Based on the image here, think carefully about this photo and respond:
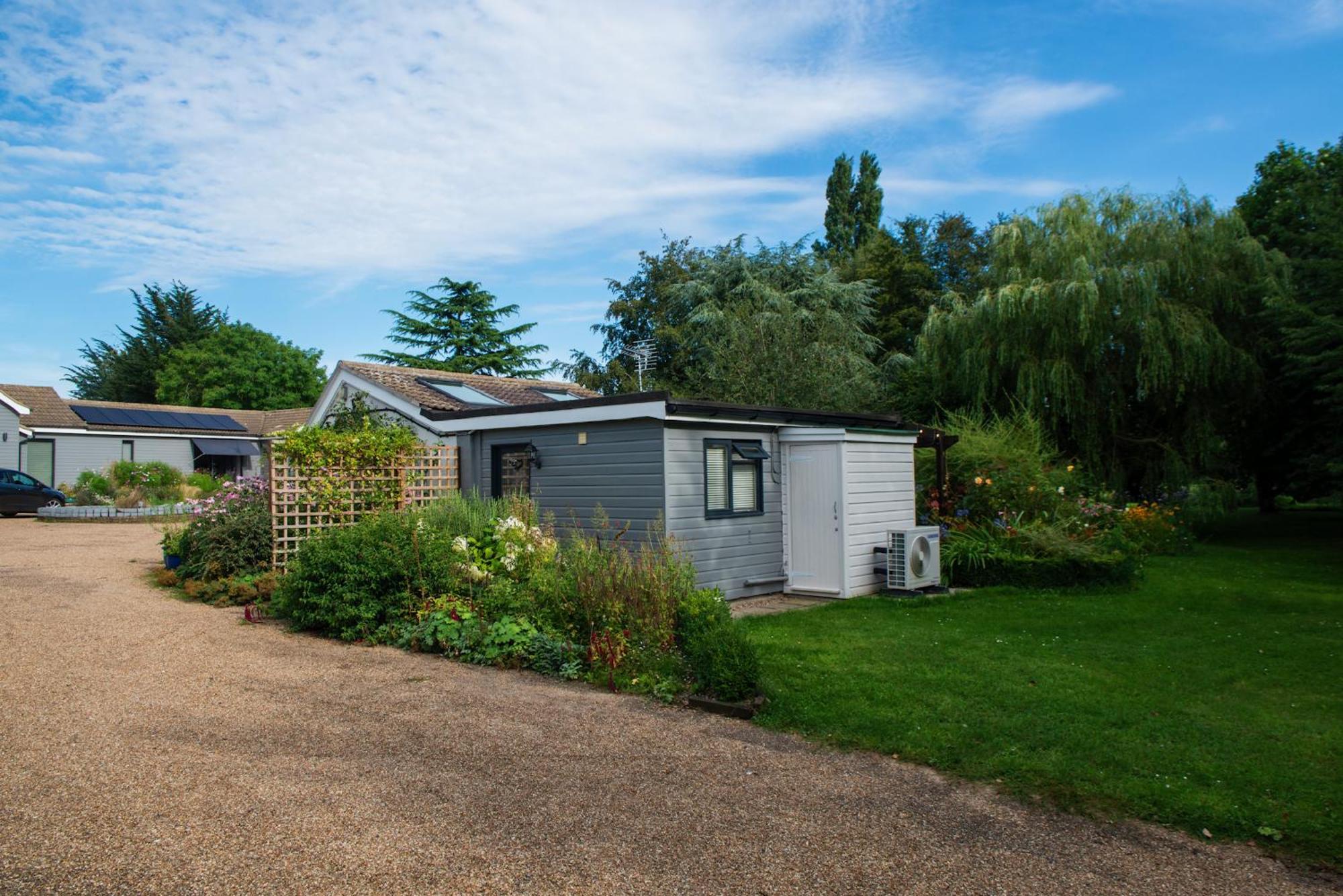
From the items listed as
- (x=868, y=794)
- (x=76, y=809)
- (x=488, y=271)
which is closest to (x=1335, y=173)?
(x=868, y=794)

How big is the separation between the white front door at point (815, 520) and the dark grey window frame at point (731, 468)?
0.49 metres

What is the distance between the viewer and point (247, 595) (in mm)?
10250

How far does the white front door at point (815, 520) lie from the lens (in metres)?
10.9

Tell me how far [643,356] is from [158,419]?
18781 millimetres

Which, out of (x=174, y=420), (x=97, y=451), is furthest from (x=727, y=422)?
(x=174, y=420)

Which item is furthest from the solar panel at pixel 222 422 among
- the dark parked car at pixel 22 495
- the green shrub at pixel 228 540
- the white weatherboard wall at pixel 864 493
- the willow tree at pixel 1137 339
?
the white weatherboard wall at pixel 864 493

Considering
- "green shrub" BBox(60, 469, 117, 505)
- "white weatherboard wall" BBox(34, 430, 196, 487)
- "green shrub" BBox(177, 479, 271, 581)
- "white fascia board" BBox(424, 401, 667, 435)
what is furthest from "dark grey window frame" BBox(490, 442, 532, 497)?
"white weatherboard wall" BBox(34, 430, 196, 487)

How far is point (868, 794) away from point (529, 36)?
9.05 m

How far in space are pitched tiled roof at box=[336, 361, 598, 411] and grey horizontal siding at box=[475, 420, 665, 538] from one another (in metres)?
2.68

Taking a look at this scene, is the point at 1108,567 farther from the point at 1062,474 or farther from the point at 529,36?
the point at 529,36

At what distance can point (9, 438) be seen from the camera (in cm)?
2734

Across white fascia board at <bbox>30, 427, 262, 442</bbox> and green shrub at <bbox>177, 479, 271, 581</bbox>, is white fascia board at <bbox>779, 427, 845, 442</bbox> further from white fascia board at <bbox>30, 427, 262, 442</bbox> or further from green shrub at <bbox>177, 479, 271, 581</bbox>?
white fascia board at <bbox>30, 427, 262, 442</bbox>

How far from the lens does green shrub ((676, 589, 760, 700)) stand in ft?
19.5

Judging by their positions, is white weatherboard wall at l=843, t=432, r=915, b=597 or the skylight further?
the skylight
